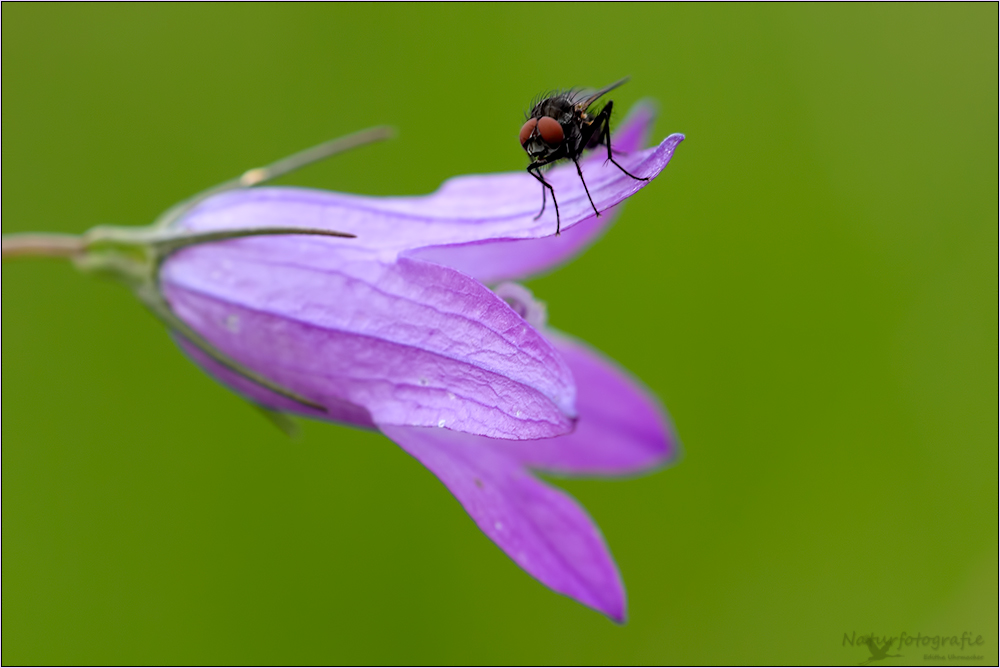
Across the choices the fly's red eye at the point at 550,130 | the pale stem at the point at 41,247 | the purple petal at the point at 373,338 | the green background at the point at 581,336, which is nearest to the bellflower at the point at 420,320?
the purple petal at the point at 373,338

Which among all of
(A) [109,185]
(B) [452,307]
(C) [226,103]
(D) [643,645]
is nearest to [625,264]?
(D) [643,645]

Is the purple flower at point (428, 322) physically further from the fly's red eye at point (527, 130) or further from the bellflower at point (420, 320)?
the fly's red eye at point (527, 130)

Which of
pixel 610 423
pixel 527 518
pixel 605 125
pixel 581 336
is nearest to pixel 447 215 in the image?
pixel 605 125

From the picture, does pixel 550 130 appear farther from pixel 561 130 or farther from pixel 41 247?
pixel 41 247

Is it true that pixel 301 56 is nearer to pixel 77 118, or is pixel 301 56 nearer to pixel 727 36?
pixel 77 118

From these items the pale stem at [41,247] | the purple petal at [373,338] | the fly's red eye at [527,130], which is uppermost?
the pale stem at [41,247]

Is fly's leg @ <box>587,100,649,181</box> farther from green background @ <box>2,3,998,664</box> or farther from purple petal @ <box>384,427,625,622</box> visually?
green background @ <box>2,3,998,664</box>

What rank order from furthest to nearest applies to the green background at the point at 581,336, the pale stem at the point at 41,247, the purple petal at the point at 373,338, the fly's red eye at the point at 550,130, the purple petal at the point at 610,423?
the green background at the point at 581,336, the purple petal at the point at 610,423, the pale stem at the point at 41,247, the fly's red eye at the point at 550,130, the purple petal at the point at 373,338
